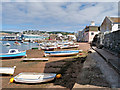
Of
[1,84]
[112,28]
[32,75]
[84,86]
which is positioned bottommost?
[1,84]

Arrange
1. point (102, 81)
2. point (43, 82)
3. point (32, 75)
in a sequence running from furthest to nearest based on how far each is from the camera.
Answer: point (32, 75) < point (43, 82) < point (102, 81)

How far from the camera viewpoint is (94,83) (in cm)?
508

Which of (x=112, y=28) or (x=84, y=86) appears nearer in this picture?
(x=84, y=86)

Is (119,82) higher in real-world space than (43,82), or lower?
higher

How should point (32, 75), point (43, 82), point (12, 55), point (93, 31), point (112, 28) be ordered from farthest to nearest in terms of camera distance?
point (93, 31) < point (112, 28) < point (12, 55) < point (32, 75) < point (43, 82)

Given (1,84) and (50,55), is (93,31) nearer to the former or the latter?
(50,55)

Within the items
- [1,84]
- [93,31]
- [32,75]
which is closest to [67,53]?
[32,75]

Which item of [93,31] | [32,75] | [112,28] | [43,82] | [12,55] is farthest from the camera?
[93,31]

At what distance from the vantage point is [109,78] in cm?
546

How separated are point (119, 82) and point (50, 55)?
1497 cm

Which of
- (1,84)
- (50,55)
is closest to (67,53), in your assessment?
(50,55)

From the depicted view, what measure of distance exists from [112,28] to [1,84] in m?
21.9

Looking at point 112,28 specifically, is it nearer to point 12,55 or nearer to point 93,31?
point 12,55

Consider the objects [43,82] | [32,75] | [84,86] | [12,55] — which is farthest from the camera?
[12,55]
